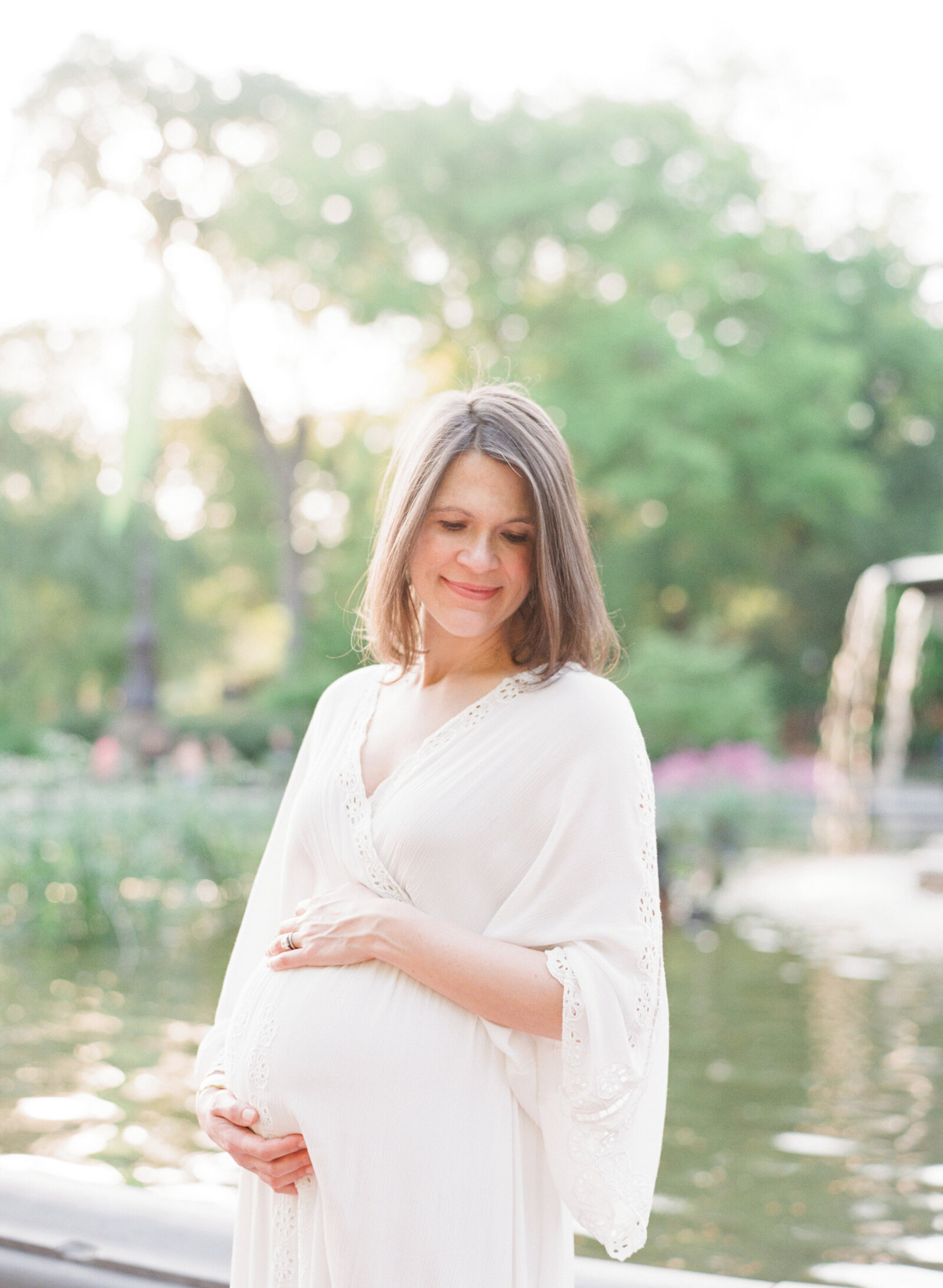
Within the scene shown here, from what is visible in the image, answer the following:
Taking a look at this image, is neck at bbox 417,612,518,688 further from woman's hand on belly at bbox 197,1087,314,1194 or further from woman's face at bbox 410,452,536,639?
woman's hand on belly at bbox 197,1087,314,1194

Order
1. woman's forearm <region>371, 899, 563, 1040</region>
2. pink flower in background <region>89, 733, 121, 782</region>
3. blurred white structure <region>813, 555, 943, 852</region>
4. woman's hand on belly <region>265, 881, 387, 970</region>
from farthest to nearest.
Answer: blurred white structure <region>813, 555, 943, 852</region>
pink flower in background <region>89, 733, 121, 782</region>
woman's hand on belly <region>265, 881, 387, 970</region>
woman's forearm <region>371, 899, 563, 1040</region>

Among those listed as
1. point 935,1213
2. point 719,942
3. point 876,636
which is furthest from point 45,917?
point 876,636

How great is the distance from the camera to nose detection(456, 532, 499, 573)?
208 centimetres

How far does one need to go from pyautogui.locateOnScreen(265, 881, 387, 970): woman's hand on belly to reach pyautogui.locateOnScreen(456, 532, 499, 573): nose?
0.52 metres

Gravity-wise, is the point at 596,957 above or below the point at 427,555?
below

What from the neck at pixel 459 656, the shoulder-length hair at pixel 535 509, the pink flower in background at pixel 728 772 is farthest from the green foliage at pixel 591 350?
the shoulder-length hair at pixel 535 509

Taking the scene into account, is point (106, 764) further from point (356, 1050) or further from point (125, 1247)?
point (356, 1050)

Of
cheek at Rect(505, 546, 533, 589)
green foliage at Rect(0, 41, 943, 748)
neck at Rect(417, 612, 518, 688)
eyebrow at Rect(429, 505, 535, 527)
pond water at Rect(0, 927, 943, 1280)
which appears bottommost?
pond water at Rect(0, 927, 943, 1280)

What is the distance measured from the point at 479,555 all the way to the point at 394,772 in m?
0.37

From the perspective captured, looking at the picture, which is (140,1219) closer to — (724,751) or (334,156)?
(724,751)

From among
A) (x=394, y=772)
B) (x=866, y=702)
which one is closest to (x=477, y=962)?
(x=394, y=772)

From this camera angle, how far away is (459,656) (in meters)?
2.27

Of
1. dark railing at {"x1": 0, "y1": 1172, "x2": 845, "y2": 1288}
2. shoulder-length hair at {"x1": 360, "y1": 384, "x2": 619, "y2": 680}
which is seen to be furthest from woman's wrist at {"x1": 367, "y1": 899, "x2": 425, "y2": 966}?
dark railing at {"x1": 0, "y1": 1172, "x2": 845, "y2": 1288}

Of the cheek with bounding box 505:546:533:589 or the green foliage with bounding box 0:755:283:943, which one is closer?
the cheek with bounding box 505:546:533:589
